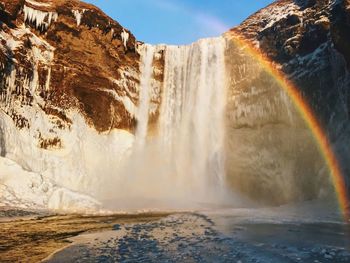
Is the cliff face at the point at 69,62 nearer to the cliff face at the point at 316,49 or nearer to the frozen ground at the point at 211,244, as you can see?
the cliff face at the point at 316,49

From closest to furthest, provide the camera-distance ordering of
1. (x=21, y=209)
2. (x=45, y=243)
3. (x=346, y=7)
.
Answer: (x=45, y=243), (x=21, y=209), (x=346, y=7)

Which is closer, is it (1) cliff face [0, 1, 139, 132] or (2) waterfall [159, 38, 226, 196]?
(1) cliff face [0, 1, 139, 132]

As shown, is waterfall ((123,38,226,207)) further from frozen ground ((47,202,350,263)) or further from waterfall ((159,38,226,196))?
frozen ground ((47,202,350,263))

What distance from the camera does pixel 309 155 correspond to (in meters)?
27.8

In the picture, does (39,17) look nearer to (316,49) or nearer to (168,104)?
(168,104)

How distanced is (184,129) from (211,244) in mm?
25142

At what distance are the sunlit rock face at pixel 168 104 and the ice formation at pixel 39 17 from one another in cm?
9

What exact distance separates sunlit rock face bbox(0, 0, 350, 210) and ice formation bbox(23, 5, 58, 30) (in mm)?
85

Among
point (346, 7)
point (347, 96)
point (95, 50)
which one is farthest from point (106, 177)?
point (346, 7)

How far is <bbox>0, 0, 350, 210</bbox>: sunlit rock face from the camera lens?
26.4 meters

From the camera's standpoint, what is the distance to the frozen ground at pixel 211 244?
775 cm

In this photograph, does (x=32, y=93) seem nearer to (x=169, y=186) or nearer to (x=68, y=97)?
(x=68, y=97)

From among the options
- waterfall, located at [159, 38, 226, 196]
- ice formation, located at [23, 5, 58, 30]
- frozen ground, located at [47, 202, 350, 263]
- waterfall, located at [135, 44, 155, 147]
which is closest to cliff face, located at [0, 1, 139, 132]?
ice formation, located at [23, 5, 58, 30]

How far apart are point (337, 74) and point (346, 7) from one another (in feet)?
14.2
